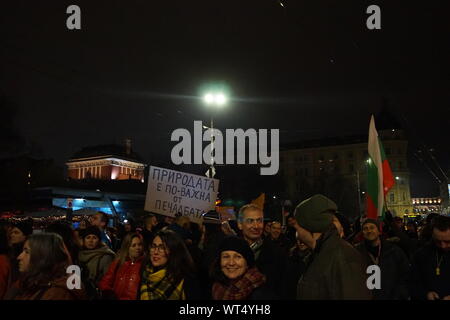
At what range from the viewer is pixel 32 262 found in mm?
3402

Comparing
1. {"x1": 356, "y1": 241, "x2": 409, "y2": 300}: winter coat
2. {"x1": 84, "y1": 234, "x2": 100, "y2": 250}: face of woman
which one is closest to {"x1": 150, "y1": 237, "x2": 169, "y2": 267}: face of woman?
{"x1": 84, "y1": 234, "x2": 100, "y2": 250}: face of woman

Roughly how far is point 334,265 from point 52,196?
29654mm

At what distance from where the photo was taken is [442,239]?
456 centimetres

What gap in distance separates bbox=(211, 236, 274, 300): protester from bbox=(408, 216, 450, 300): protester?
2.04 m

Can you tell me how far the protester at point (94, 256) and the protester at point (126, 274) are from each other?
54 centimetres

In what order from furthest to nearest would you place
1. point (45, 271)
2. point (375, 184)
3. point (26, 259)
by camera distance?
point (375, 184)
point (26, 259)
point (45, 271)

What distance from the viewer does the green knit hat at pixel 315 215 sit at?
3260 mm

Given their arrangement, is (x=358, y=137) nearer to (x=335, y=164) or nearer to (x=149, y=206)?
(x=335, y=164)

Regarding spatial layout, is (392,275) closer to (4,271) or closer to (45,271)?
(45,271)

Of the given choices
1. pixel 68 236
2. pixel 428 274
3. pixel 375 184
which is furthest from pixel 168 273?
pixel 375 184

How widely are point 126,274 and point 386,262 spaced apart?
3.01 meters

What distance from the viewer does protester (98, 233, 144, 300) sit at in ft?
15.4

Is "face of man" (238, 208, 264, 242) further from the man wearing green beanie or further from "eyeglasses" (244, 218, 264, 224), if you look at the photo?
the man wearing green beanie
